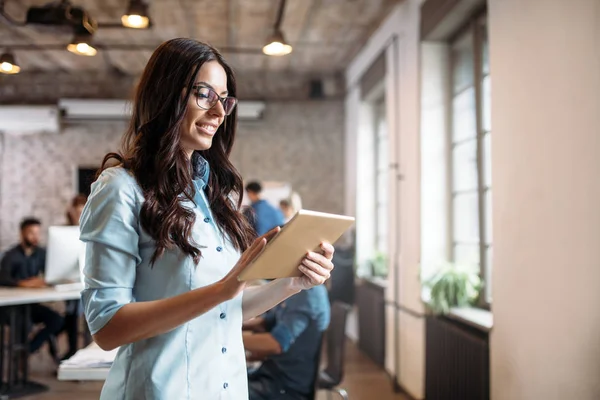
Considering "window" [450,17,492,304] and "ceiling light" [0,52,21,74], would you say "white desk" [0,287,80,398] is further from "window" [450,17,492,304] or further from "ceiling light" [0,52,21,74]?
"window" [450,17,492,304]

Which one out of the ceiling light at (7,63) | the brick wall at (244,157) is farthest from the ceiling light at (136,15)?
the brick wall at (244,157)

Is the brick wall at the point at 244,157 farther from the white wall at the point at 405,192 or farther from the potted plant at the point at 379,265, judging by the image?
the white wall at the point at 405,192

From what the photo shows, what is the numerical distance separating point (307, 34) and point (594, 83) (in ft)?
14.9

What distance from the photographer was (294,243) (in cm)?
116

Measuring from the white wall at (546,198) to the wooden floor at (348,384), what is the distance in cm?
169

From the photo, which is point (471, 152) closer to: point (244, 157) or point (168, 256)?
point (168, 256)

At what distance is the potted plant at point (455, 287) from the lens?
12.7ft

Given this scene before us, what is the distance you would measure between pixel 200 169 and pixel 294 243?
1.32ft

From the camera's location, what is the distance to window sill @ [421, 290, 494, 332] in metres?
3.36

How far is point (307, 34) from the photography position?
21.2 ft

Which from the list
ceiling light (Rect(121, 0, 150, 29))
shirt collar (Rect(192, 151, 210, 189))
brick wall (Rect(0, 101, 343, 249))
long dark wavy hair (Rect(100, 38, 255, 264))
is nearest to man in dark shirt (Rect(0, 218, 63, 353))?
ceiling light (Rect(121, 0, 150, 29))

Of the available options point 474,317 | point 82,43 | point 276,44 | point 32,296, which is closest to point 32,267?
point 32,296

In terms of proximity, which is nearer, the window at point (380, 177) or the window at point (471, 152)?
the window at point (471, 152)

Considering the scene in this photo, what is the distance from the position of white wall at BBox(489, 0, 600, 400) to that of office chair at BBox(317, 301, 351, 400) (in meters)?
0.85
